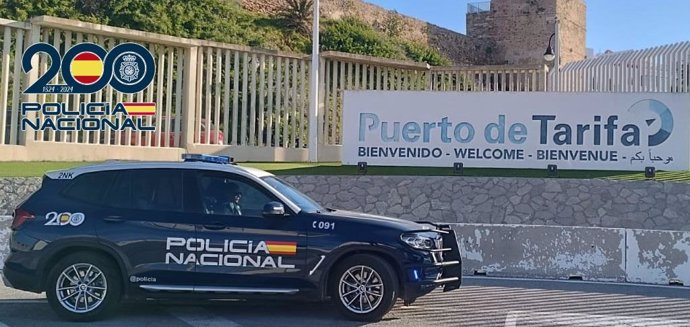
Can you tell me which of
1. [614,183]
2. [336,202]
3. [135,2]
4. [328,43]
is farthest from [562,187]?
[328,43]

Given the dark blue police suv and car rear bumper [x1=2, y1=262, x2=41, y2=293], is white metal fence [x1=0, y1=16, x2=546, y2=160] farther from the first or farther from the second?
the dark blue police suv

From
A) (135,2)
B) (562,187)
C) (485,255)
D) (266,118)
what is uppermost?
(135,2)

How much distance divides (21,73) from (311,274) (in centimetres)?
1592

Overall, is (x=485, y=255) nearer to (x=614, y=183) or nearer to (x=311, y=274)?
(x=311, y=274)

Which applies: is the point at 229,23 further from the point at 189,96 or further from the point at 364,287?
the point at 364,287

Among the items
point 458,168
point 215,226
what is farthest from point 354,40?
point 215,226

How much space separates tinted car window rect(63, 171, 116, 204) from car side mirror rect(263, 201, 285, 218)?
1826 mm

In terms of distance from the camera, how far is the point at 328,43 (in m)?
43.3

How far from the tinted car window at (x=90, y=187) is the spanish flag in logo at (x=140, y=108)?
14.2 meters

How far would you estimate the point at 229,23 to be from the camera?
38062mm

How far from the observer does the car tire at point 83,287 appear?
299 inches

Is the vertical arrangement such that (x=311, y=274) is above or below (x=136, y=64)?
below

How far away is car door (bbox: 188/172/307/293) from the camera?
24.9 feet

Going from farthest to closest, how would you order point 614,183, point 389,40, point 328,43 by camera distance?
point 389,40, point 328,43, point 614,183
